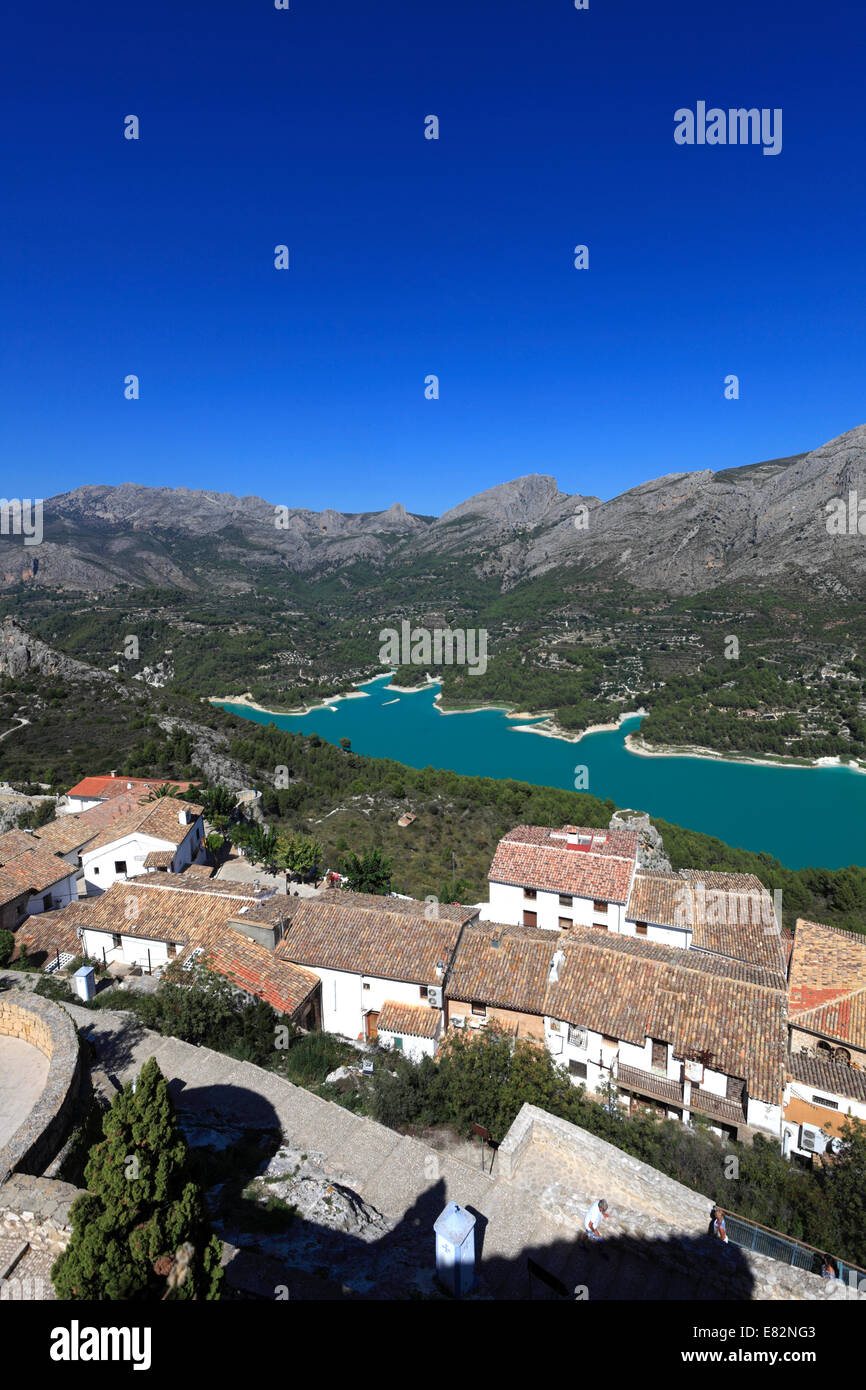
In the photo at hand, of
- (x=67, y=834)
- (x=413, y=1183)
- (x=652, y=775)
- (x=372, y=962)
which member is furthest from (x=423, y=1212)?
(x=652, y=775)

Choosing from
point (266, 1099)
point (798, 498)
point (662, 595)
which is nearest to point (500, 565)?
point (662, 595)

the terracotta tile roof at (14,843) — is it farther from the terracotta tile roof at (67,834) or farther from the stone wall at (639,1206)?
the stone wall at (639,1206)

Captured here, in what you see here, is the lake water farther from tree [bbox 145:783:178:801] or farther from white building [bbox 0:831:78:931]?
white building [bbox 0:831:78:931]

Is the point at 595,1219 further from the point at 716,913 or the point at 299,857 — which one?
the point at 299,857

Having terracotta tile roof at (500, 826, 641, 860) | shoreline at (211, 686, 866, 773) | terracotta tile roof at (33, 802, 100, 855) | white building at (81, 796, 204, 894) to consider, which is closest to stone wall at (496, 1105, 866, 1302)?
terracotta tile roof at (500, 826, 641, 860)

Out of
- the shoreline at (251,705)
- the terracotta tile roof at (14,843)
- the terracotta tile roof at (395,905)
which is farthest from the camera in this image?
the shoreline at (251,705)

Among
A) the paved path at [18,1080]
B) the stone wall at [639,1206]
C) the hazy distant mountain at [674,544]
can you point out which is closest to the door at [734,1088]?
the stone wall at [639,1206]
